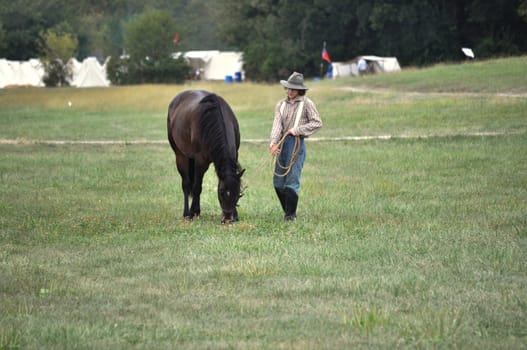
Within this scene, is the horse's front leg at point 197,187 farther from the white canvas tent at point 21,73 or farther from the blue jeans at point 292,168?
the white canvas tent at point 21,73

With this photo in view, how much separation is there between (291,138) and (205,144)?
45.5 inches

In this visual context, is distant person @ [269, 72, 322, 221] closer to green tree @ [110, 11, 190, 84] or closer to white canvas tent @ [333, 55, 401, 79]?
white canvas tent @ [333, 55, 401, 79]

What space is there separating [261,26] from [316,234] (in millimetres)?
64488

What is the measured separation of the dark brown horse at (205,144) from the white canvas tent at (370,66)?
51.2m

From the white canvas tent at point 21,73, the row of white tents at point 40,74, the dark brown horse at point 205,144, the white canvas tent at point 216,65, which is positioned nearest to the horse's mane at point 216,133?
the dark brown horse at point 205,144

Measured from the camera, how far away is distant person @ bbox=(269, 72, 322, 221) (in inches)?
519

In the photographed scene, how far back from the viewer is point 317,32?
2758 inches

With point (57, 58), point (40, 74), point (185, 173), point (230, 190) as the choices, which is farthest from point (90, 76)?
point (230, 190)

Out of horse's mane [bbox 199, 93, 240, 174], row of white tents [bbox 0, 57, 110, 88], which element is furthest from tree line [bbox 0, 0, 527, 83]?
horse's mane [bbox 199, 93, 240, 174]

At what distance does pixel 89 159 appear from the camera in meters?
23.7

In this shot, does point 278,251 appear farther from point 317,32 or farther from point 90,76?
point 90,76

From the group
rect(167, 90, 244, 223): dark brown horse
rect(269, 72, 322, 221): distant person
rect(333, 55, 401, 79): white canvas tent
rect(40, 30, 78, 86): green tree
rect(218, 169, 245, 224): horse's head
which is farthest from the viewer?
rect(40, 30, 78, 86): green tree

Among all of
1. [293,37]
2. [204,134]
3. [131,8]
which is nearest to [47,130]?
[204,134]

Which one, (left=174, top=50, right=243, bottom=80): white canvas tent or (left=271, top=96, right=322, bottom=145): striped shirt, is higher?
(left=271, top=96, right=322, bottom=145): striped shirt
